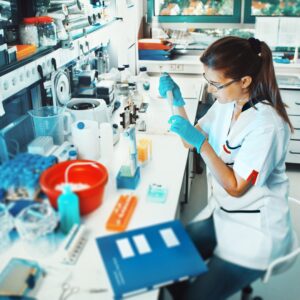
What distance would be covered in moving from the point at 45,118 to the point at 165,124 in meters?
0.76

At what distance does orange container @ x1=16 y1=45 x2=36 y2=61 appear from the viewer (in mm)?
2043

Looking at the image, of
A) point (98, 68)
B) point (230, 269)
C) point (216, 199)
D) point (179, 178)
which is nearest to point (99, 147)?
point (179, 178)

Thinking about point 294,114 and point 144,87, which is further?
point 294,114

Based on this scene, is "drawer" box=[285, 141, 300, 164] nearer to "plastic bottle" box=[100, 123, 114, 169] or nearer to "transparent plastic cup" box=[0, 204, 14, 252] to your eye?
"plastic bottle" box=[100, 123, 114, 169]

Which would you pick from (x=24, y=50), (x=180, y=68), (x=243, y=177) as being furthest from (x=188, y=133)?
(x=180, y=68)

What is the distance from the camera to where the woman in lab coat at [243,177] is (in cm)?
145

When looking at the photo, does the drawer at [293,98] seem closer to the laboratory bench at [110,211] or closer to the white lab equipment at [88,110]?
the laboratory bench at [110,211]

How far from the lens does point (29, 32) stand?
2.20m

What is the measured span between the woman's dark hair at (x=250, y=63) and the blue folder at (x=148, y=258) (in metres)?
0.68

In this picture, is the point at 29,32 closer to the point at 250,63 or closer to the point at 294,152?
the point at 250,63

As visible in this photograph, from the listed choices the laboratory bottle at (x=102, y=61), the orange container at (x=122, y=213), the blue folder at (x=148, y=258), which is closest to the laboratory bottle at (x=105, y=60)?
the laboratory bottle at (x=102, y=61)

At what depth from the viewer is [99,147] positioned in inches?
77.5

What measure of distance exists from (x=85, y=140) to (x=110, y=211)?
472 millimetres

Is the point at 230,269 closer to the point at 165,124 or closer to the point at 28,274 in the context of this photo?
the point at 28,274
